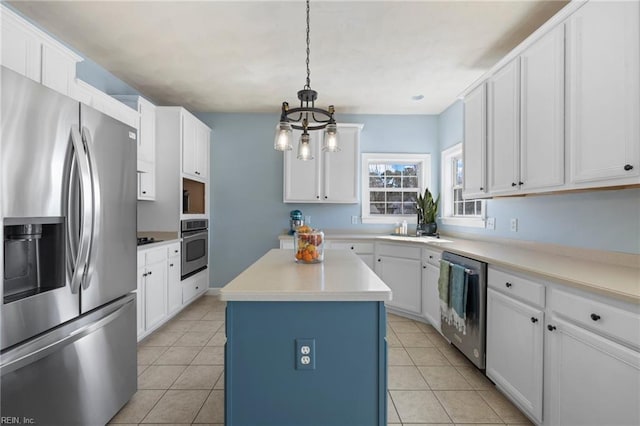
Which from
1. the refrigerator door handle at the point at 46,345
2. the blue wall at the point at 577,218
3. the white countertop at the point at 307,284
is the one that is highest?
the blue wall at the point at 577,218

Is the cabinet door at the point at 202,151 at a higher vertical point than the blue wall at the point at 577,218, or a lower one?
higher

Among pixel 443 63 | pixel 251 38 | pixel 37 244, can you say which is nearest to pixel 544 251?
pixel 443 63

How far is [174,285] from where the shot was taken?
3.47 meters

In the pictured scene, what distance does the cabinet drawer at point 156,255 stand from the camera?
293 cm

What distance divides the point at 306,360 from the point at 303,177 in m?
3.16

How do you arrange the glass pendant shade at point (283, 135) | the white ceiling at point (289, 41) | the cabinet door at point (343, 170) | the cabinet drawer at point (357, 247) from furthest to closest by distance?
1. the cabinet door at point (343, 170)
2. the cabinet drawer at point (357, 247)
3. the white ceiling at point (289, 41)
4. the glass pendant shade at point (283, 135)

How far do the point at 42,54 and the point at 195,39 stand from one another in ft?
3.50

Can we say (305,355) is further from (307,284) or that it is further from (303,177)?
(303,177)

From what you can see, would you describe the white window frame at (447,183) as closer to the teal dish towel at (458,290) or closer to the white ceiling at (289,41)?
the white ceiling at (289,41)

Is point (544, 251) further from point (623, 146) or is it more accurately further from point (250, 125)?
point (250, 125)

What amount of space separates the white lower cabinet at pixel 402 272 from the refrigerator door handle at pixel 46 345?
2.79 m

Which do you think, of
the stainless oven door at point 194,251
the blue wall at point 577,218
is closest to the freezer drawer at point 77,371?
the stainless oven door at point 194,251

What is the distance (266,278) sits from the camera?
1546mm

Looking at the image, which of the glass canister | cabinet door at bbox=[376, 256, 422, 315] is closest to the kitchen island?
the glass canister
